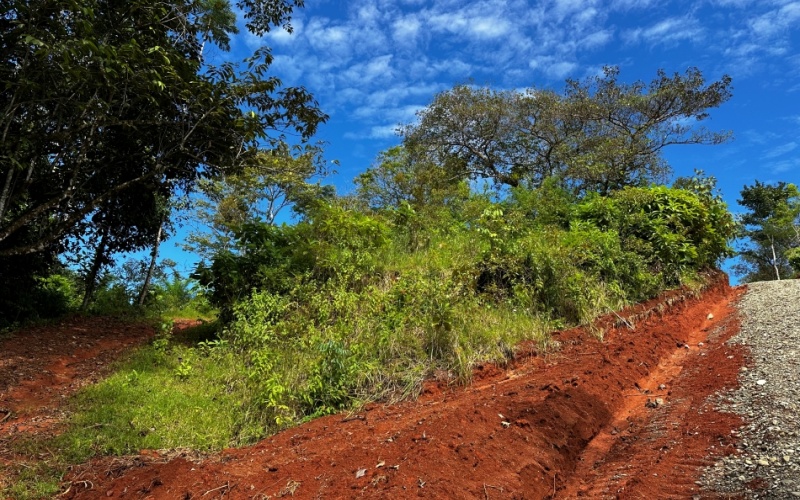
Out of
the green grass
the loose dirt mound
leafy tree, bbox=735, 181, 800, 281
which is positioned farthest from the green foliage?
leafy tree, bbox=735, 181, 800, 281

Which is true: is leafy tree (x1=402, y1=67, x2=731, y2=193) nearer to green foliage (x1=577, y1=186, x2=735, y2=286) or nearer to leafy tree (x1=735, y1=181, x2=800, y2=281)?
green foliage (x1=577, y1=186, x2=735, y2=286)

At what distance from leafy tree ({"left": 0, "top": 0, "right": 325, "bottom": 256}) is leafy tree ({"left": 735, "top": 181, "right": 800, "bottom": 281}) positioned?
2700cm

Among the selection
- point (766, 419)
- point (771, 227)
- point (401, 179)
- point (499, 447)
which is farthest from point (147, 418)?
point (771, 227)

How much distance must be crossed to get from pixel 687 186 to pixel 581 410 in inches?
425

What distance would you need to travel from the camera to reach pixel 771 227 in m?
25.0

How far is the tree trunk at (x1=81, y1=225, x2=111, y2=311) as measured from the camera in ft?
34.5

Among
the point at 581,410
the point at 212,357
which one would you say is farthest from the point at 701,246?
the point at 212,357

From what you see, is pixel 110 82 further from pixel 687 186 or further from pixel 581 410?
pixel 687 186

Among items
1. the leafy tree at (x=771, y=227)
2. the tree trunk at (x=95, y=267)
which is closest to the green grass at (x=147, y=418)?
the tree trunk at (x=95, y=267)

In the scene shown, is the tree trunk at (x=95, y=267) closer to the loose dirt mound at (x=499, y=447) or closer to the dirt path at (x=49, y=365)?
the dirt path at (x=49, y=365)

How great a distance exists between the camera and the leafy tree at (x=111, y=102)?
212 inches

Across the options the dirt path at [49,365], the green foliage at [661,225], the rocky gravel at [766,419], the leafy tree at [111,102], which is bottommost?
the rocky gravel at [766,419]

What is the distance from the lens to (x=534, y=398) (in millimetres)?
4363

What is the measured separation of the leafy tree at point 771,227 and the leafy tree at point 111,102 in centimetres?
2700
